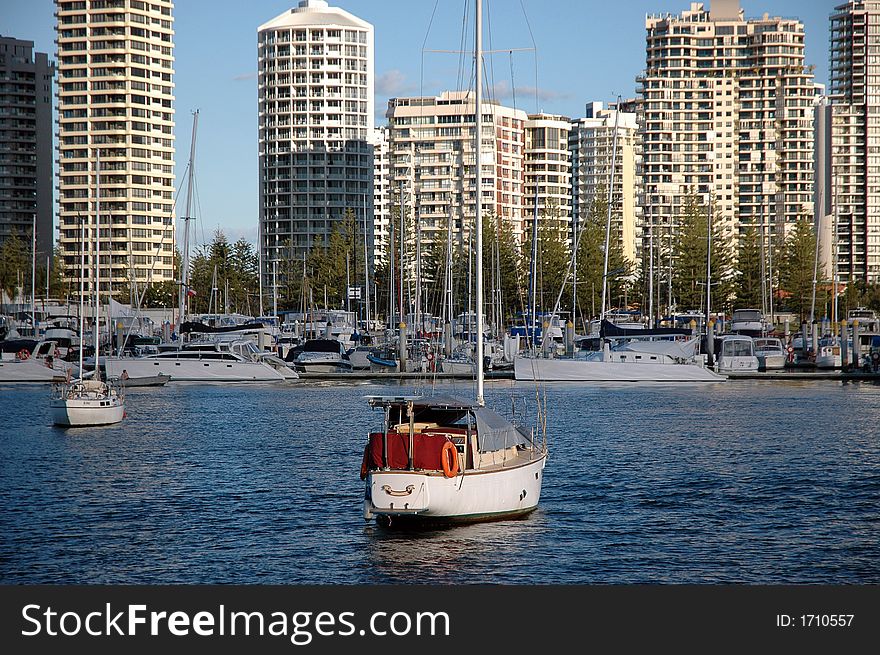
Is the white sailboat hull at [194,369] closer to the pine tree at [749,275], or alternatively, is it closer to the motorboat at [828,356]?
the motorboat at [828,356]

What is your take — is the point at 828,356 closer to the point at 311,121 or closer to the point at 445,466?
the point at 445,466

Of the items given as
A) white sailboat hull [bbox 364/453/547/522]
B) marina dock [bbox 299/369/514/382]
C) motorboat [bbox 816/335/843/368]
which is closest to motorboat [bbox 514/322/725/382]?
marina dock [bbox 299/369/514/382]

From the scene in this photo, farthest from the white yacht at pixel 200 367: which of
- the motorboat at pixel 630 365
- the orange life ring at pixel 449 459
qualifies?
the orange life ring at pixel 449 459

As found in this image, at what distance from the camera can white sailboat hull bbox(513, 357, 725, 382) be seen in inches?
2827

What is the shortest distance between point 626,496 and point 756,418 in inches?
884

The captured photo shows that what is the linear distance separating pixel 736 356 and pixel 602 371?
11392 mm

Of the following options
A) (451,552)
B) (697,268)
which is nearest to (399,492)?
(451,552)

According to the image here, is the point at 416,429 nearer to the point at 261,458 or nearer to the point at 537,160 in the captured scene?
the point at 261,458

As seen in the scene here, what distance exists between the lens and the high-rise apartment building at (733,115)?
180750 mm

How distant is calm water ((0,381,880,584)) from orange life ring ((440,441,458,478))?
143cm

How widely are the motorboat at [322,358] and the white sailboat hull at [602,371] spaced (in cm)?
1350

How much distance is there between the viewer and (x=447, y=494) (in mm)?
24906

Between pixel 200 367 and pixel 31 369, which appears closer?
pixel 200 367

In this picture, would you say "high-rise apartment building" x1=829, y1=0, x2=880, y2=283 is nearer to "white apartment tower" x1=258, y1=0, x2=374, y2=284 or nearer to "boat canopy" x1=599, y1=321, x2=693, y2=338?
"white apartment tower" x1=258, y1=0, x2=374, y2=284
